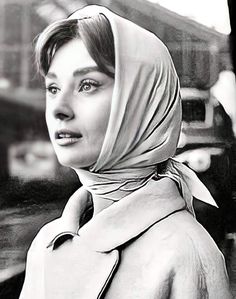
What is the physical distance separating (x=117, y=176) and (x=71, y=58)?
39 cm

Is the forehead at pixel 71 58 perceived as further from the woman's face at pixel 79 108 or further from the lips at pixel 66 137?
the lips at pixel 66 137

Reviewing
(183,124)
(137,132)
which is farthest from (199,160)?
(137,132)

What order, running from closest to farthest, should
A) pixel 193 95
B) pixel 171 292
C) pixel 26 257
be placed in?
pixel 171 292, pixel 26 257, pixel 193 95

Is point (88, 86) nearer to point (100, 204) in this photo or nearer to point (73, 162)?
point (73, 162)

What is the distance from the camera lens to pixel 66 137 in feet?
5.48

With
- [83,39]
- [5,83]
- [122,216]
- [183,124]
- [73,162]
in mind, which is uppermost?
[83,39]

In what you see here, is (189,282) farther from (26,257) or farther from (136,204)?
(26,257)

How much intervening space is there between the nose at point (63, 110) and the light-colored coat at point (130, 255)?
0.26 meters

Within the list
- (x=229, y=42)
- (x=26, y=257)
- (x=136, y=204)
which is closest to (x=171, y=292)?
(x=136, y=204)

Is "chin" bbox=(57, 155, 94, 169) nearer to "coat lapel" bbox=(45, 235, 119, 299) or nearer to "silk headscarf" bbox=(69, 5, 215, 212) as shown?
"silk headscarf" bbox=(69, 5, 215, 212)

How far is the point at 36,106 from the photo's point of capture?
1.71m

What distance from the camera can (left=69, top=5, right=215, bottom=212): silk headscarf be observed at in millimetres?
1645

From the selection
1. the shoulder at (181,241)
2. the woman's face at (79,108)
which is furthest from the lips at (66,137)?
the shoulder at (181,241)

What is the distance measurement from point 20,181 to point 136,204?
1.19 ft
